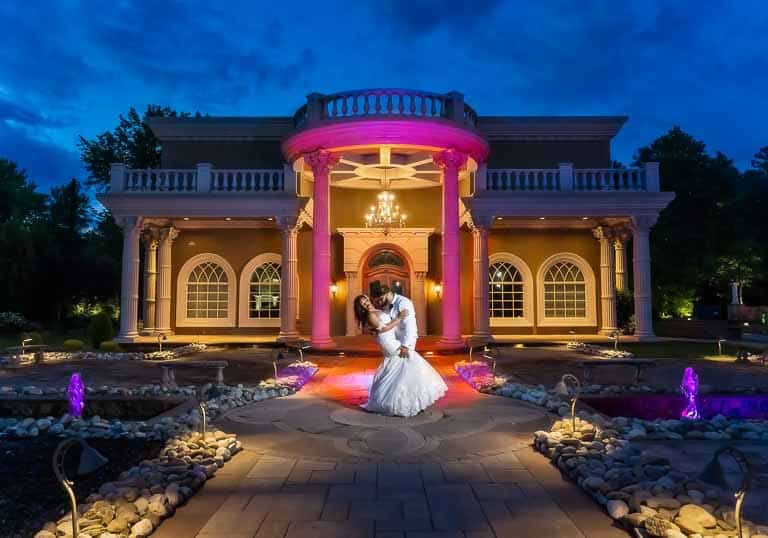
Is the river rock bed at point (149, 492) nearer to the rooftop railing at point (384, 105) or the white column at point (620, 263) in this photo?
the rooftop railing at point (384, 105)

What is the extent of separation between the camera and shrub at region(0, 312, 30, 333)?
63.7 feet

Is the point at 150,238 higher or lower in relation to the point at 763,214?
lower

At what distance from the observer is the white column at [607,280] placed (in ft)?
56.1

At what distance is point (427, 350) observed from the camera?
12.8 meters

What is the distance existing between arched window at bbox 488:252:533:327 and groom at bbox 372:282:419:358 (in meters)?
12.4

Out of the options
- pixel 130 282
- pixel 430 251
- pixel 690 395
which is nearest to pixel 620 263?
pixel 430 251

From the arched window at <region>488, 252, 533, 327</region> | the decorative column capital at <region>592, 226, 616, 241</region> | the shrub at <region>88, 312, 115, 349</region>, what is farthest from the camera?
the arched window at <region>488, 252, 533, 327</region>

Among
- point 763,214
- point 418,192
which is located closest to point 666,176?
point 763,214

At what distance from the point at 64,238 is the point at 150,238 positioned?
12912 millimetres

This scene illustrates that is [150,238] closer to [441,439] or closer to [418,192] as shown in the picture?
[418,192]

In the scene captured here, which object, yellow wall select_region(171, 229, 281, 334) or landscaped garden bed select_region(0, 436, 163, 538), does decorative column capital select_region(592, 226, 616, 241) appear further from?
landscaped garden bed select_region(0, 436, 163, 538)

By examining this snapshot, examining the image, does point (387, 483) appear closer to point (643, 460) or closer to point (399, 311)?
point (643, 460)

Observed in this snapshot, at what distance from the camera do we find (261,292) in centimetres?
1825

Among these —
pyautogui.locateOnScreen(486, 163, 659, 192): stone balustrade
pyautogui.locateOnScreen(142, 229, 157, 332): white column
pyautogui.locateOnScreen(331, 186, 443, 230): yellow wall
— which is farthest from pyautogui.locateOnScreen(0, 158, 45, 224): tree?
pyautogui.locateOnScreen(486, 163, 659, 192): stone balustrade
